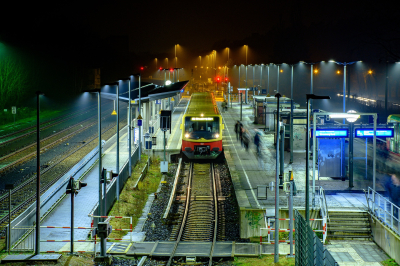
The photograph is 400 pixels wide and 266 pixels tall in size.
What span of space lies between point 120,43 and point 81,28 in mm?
6758

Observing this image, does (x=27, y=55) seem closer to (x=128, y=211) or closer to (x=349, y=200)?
(x=128, y=211)

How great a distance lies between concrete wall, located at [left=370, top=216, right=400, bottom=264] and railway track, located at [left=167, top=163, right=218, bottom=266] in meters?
4.77

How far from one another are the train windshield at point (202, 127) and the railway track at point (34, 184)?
6.59m

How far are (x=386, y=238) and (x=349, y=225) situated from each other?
5.63 ft

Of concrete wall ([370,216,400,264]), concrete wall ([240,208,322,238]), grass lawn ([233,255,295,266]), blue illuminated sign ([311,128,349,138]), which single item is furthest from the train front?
grass lawn ([233,255,295,266])

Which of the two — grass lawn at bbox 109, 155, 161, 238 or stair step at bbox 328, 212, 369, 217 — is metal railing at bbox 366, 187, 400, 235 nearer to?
stair step at bbox 328, 212, 369, 217

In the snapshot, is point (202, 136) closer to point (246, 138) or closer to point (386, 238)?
point (246, 138)

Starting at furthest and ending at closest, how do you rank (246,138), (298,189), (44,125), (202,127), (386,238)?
(44,125), (246,138), (202,127), (298,189), (386,238)

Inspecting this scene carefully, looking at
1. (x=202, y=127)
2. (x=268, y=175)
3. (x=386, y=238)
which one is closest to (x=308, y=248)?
(x=386, y=238)

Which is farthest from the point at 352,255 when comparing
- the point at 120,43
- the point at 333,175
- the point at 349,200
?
the point at 120,43

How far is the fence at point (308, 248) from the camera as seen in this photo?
782 centimetres

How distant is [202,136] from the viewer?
25.4 meters

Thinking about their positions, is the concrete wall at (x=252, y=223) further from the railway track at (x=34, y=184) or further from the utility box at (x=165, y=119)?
the utility box at (x=165, y=119)

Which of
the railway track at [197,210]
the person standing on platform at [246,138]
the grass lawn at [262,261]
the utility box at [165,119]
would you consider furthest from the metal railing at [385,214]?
the person standing on platform at [246,138]
